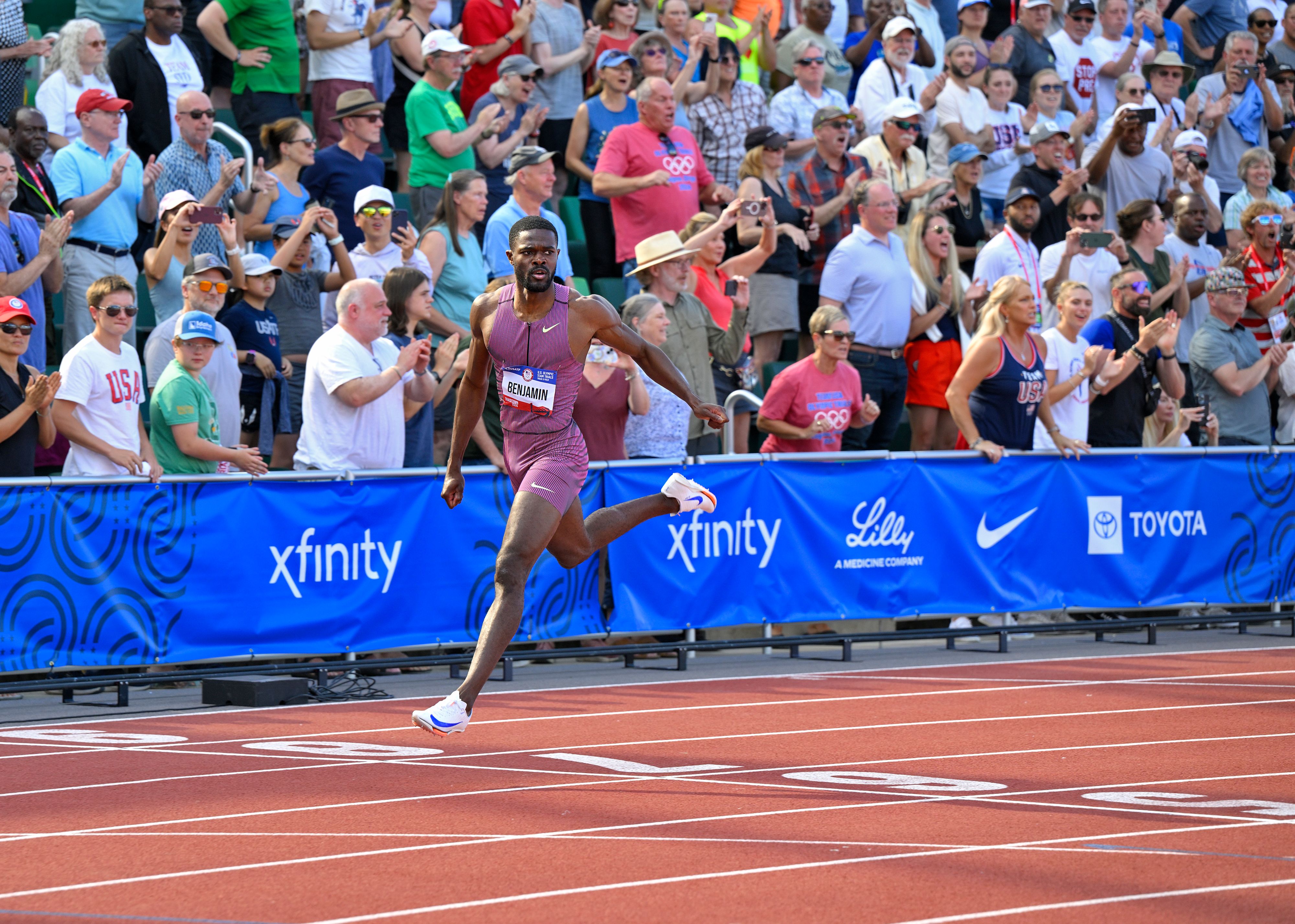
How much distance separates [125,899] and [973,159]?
1197 cm

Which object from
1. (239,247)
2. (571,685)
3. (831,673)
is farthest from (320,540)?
(831,673)

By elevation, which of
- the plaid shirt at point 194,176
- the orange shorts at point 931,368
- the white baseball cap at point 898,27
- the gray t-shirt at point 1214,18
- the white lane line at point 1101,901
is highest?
the gray t-shirt at point 1214,18

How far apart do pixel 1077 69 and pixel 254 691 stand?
1262 centimetres

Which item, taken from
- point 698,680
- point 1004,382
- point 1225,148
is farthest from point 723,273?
point 1225,148

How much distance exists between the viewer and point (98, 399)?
1052 centimetres

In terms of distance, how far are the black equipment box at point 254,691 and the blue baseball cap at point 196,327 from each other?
6.74 feet

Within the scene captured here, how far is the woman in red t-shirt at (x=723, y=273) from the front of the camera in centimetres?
1346

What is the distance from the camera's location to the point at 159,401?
10.8 metres

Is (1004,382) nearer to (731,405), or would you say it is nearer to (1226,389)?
(731,405)

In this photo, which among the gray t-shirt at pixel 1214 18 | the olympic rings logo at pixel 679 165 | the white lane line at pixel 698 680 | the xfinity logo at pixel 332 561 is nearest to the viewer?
the white lane line at pixel 698 680

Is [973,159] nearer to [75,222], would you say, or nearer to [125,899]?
[75,222]

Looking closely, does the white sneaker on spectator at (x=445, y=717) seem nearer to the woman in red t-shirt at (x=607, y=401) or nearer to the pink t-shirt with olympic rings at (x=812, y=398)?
the woman in red t-shirt at (x=607, y=401)

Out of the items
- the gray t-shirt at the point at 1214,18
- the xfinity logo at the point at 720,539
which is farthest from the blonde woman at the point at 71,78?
the gray t-shirt at the point at 1214,18

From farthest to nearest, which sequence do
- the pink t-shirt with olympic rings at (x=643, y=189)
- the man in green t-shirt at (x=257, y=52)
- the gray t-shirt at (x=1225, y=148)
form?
the gray t-shirt at (x=1225, y=148) → the pink t-shirt with olympic rings at (x=643, y=189) → the man in green t-shirt at (x=257, y=52)
